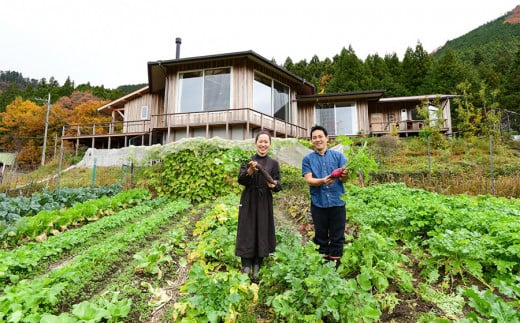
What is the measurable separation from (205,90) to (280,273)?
495 inches

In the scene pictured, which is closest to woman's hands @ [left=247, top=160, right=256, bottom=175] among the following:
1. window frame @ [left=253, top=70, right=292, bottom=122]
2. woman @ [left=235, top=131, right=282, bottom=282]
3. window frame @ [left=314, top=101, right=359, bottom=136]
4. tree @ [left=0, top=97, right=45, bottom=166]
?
woman @ [left=235, top=131, right=282, bottom=282]

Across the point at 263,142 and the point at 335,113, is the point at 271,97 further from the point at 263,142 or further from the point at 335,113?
the point at 263,142

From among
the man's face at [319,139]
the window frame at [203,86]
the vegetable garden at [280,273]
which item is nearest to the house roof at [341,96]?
the window frame at [203,86]

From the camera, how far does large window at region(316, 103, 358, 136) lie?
59.4ft

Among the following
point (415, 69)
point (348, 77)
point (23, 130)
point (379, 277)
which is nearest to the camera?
point (379, 277)

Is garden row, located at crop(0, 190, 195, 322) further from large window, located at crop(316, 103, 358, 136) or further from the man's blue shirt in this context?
large window, located at crop(316, 103, 358, 136)

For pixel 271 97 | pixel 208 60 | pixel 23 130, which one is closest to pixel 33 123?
pixel 23 130

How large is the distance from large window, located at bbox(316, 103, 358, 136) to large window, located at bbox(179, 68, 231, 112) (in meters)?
7.12

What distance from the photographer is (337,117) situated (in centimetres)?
1834

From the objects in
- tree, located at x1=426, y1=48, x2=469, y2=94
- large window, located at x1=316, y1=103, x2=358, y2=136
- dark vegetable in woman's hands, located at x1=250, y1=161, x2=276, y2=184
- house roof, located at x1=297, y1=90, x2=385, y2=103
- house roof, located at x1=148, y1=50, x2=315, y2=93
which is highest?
tree, located at x1=426, y1=48, x2=469, y2=94

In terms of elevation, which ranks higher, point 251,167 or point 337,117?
point 337,117

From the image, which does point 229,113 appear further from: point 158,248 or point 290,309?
point 290,309

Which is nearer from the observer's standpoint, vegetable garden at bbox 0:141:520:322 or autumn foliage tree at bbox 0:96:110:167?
vegetable garden at bbox 0:141:520:322

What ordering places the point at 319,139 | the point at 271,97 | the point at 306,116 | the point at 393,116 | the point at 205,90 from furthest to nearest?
the point at 393,116, the point at 306,116, the point at 271,97, the point at 205,90, the point at 319,139
